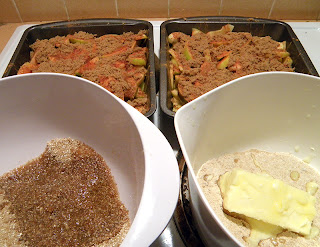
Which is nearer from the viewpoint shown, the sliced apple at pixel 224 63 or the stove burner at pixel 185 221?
the stove burner at pixel 185 221

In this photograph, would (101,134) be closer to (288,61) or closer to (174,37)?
(174,37)

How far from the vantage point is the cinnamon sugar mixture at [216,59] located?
31.1 inches

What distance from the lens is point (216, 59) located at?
87 centimetres

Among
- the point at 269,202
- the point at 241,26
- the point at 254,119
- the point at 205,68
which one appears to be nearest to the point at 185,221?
the point at 269,202

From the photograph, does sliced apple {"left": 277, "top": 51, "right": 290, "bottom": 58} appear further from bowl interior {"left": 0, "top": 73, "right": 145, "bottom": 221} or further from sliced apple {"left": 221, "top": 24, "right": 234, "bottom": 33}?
bowl interior {"left": 0, "top": 73, "right": 145, "bottom": 221}

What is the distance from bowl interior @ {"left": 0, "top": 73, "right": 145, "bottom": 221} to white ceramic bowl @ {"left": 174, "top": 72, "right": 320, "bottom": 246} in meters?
0.12

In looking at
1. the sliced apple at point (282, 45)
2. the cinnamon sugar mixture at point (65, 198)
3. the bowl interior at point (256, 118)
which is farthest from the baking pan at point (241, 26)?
the cinnamon sugar mixture at point (65, 198)

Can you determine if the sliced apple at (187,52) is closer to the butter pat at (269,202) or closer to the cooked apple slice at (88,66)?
the cooked apple slice at (88,66)

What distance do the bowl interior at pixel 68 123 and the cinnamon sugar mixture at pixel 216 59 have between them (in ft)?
0.85

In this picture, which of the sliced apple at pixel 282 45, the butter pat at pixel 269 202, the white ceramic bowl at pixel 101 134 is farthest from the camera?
the sliced apple at pixel 282 45

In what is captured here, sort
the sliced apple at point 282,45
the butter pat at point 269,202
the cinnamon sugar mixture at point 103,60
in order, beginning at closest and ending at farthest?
the butter pat at point 269,202 < the cinnamon sugar mixture at point 103,60 < the sliced apple at point 282,45

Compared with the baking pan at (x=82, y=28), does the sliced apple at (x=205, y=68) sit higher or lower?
lower

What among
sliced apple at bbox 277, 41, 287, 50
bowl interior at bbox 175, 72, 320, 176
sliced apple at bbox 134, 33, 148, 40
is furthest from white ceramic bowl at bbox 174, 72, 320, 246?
sliced apple at bbox 134, 33, 148, 40

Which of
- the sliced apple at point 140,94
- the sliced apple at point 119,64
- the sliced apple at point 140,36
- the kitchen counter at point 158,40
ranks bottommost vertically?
the sliced apple at point 140,94
